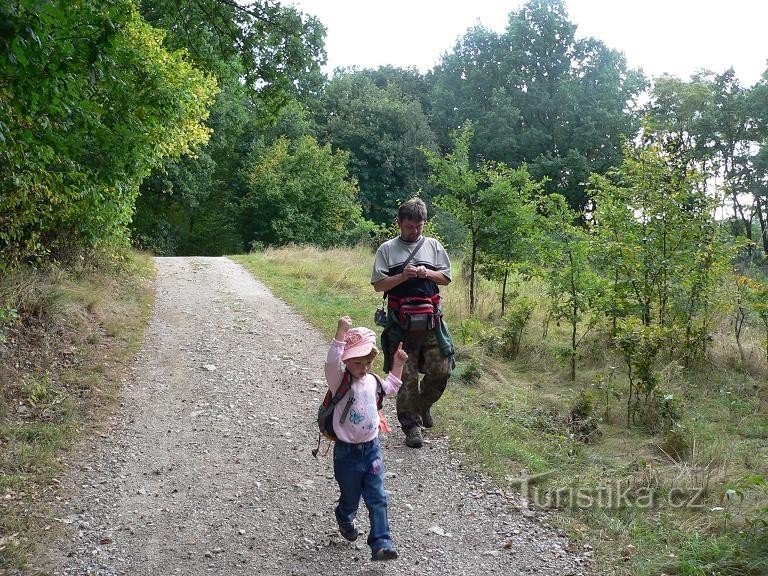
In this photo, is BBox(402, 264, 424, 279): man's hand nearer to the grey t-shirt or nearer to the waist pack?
the grey t-shirt

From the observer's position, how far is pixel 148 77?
7922mm

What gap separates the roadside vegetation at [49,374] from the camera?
14.0 feet

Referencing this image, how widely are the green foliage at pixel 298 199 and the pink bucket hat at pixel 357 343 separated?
25.9 metres

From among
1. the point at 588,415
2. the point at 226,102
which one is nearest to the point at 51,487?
the point at 588,415

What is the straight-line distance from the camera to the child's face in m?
3.66

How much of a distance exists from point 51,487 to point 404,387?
2.83 meters

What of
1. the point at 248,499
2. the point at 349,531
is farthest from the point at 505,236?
the point at 349,531

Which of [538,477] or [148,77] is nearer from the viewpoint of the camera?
[538,477]

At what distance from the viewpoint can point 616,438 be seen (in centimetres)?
625

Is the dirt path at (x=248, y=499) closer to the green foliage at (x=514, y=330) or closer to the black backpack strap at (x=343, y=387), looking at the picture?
the black backpack strap at (x=343, y=387)

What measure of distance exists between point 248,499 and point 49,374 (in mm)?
3266

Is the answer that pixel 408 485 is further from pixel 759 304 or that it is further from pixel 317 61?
pixel 317 61

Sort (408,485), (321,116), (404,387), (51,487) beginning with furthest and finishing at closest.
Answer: (321,116), (404,387), (408,485), (51,487)

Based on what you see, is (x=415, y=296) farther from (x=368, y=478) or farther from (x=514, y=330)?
(x=514, y=330)
